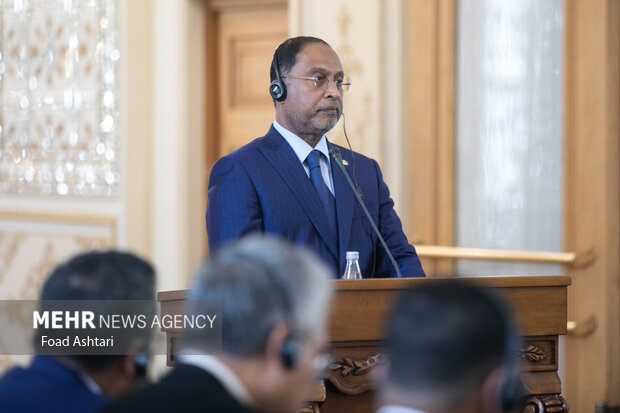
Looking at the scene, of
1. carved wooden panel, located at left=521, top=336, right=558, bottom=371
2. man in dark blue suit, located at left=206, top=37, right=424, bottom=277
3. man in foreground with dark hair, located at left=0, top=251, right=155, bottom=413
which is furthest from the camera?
man in dark blue suit, located at left=206, top=37, right=424, bottom=277

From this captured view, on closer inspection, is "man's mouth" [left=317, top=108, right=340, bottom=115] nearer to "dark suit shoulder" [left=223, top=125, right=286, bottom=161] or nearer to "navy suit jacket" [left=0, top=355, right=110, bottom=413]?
"dark suit shoulder" [left=223, top=125, right=286, bottom=161]

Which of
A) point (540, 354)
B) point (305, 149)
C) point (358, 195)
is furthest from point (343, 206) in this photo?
point (540, 354)

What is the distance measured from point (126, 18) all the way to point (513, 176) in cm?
241

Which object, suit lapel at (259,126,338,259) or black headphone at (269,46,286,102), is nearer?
suit lapel at (259,126,338,259)

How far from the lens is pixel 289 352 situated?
1281 millimetres

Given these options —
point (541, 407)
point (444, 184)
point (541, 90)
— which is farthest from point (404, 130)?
point (541, 407)

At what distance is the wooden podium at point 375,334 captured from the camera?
2244 mm

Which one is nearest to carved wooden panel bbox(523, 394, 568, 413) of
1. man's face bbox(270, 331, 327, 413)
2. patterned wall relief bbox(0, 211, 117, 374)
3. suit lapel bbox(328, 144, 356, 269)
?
suit lapel bbox(328, 144, 356, 269)

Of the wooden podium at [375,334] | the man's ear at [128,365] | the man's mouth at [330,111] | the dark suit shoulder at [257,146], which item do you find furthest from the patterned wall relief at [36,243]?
the man's ear at [128,365]

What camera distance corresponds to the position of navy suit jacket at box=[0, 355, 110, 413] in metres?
1.39

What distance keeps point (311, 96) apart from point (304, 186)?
11.2 inches

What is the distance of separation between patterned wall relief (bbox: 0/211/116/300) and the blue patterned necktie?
110 inches

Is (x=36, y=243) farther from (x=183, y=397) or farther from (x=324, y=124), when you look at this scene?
(x=183, y=397)

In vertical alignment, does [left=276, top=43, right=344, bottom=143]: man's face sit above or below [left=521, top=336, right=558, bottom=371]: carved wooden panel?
above
